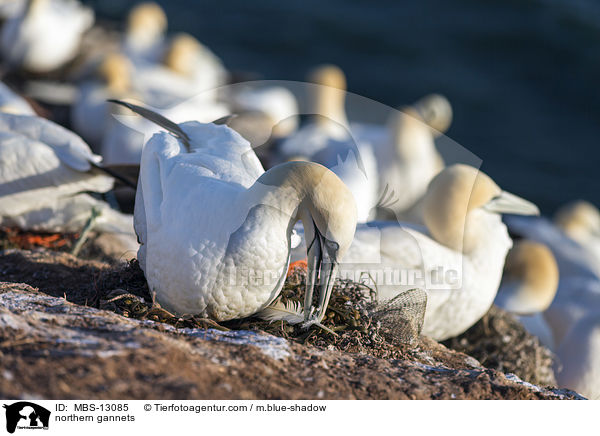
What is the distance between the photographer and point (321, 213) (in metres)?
2.87

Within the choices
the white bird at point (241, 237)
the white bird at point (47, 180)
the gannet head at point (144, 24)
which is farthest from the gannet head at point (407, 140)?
the gannet head at point (144, 24)

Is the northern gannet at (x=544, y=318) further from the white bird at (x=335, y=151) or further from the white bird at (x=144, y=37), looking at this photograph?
the white bird at (x=144, y=37)

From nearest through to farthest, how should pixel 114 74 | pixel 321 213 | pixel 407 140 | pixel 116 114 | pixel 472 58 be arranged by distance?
pixel 321 213, pixel 116 114, pixel 407 140, pixel 114 74, pixel 472 58

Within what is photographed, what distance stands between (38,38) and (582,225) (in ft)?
22.3

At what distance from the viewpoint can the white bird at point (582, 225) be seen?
7.55 m

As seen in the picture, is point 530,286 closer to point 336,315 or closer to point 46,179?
point 336,315

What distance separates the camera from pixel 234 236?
9.71 ft

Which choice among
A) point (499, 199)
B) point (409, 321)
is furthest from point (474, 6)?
point (409, 321)

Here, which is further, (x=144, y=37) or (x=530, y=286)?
(x=144, y=37)

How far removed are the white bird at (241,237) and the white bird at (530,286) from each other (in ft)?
8.89

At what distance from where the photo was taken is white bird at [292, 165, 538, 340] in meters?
4.03

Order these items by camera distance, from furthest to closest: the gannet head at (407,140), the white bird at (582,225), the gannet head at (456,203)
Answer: the white bird at (582,225)
the gannet head at (407,140)
the gannet head at (456,203)

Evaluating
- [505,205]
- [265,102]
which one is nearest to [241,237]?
[505,205]
